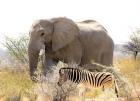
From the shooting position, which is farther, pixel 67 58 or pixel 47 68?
pixel 67 58

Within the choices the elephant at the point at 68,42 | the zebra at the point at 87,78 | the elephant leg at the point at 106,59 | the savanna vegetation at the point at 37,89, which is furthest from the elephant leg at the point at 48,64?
the zebra at the point at 87,78

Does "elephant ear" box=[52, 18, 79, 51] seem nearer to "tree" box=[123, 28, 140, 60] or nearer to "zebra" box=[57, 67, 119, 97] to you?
"zebra" box=[57, 67, 119, 97]

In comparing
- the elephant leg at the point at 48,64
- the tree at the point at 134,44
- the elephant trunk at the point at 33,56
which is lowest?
the tree at the point at 134,44

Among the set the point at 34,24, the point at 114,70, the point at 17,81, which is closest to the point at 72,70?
the point at 114,70

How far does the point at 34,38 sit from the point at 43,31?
0.45m

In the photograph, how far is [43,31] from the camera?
1377 centimetres

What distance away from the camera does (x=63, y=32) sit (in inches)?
585

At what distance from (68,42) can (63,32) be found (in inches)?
14.0

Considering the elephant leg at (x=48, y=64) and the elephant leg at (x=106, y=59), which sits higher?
the elephant leg at (x=48, y=64)

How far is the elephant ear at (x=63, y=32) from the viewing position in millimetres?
14453

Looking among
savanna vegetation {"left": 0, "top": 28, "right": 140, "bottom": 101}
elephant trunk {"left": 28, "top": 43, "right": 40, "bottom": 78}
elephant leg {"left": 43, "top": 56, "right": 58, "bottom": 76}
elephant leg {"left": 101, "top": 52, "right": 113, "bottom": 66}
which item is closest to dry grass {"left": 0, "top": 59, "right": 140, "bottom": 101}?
savanna vegetation {"left": 0, "top": 28, "right": 140, "bottom": 101}

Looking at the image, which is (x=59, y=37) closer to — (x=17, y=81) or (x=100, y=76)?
(x=17, y=81)

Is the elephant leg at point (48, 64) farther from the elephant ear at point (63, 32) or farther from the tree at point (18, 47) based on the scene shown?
the tree at point (18, 47)

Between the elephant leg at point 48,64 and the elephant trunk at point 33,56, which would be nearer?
the elephant trunk at point 33,56
